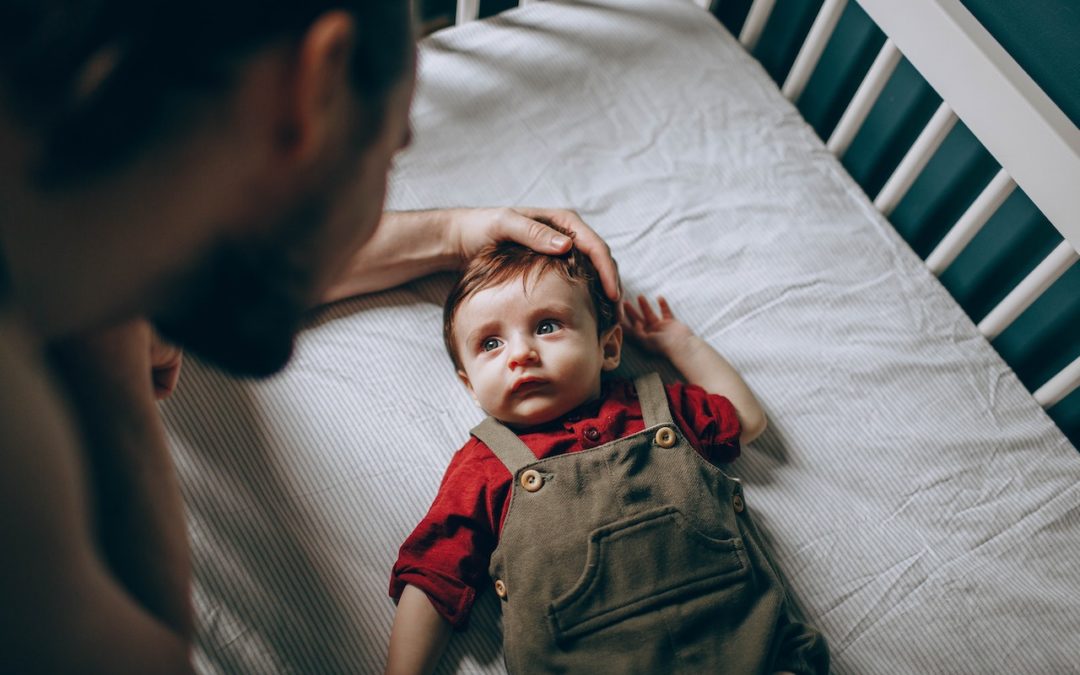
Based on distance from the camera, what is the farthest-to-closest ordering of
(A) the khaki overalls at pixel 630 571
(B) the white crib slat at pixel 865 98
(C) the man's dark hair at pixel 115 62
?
(B) the white crib slat at pixel 865 98 → (A) the khaki overalls at pixel 630 571 → (C) the man's dark hair at pixel 115 62

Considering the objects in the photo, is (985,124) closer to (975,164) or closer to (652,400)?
(975,164)

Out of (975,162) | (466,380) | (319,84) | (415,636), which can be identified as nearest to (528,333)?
(466,380)

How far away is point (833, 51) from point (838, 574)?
88 cm

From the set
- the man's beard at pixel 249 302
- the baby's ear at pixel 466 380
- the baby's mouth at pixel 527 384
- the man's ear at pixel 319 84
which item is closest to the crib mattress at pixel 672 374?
the baby's ear at pixel 466 380

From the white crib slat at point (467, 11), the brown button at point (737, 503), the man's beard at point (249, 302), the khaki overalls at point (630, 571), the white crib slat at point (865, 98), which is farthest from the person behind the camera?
the white crib slat at point (467, 11)

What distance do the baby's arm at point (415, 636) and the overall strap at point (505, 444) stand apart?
174 millimetres

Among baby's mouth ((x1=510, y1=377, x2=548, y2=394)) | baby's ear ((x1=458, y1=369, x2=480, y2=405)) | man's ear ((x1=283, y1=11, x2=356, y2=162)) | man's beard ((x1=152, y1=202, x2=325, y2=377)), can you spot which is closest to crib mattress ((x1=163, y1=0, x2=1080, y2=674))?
baby's ear ((x1=458, y1=369, x2=480, y2=405))

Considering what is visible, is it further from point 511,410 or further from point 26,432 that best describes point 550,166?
point 26,432

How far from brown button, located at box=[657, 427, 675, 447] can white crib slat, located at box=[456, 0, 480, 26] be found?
2.84ft

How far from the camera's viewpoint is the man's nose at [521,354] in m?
0.88

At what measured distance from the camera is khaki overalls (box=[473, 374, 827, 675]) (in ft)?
2.58

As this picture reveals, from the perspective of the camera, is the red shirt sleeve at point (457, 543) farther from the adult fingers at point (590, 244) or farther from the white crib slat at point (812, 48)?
the white crib slat at point (812, 48)

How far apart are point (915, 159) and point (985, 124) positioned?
0.18 m

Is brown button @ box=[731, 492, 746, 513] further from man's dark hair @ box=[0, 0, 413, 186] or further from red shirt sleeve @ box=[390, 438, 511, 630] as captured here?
man's dark hair @ box=[0, 0, 413, 186]
